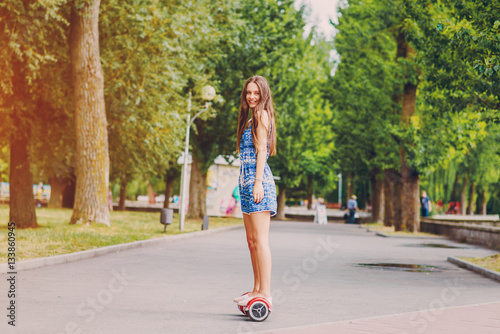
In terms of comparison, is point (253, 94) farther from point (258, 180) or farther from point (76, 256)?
point (76, 256)

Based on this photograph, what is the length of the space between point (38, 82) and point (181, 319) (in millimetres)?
14634

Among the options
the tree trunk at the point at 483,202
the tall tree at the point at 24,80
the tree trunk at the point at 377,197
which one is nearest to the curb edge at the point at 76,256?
the tall tree at the point at 24,80

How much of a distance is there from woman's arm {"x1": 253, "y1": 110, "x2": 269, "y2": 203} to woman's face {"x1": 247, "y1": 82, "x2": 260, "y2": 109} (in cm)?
15

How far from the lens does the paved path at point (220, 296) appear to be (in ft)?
20.3

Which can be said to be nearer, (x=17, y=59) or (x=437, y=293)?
(x=437, y=293)

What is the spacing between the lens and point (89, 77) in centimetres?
1873

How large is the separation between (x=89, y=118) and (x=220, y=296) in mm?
11735

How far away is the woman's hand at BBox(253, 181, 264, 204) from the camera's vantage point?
636 cm

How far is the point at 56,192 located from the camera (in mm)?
45344

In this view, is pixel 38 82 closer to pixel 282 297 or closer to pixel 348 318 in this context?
pixel 282 297

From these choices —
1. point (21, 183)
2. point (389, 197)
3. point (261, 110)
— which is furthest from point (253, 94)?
point (389, 197)

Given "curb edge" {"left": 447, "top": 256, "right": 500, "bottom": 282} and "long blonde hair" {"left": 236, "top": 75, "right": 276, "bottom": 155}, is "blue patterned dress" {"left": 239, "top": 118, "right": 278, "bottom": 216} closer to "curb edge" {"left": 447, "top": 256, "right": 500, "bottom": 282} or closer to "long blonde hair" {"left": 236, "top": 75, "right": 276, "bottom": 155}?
"long blonde hair" {"left": 236, "top": 75, "right": 276, "bottom": 155}

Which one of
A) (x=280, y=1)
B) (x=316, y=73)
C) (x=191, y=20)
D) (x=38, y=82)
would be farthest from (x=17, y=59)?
(x=316, y=73)

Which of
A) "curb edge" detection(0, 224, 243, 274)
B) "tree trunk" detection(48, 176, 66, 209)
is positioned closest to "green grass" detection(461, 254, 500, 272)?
"curb edge" detection(0, 224, 243, 274)
